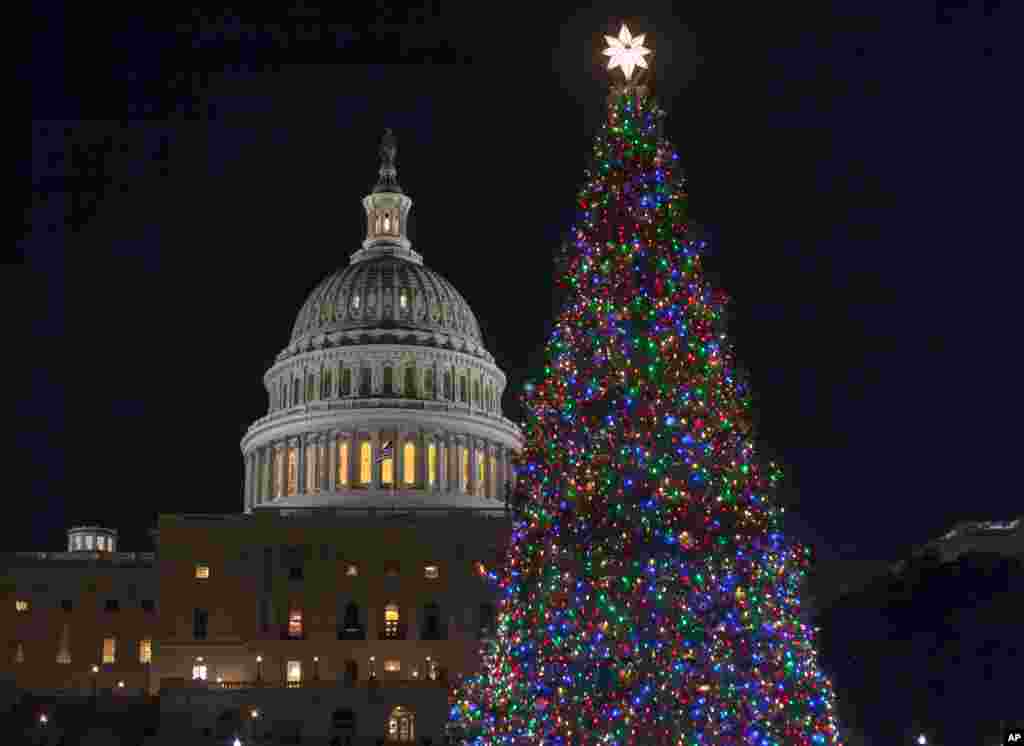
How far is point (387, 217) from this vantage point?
132m

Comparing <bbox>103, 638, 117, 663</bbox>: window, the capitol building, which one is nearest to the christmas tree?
the capitol building

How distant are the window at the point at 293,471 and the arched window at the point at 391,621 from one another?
2042cm

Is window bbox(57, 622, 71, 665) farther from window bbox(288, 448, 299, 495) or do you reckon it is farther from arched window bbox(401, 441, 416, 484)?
arched window bbox(401, 441, 416, 484)

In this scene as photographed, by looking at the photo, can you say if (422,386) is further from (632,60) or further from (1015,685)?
(632,60)

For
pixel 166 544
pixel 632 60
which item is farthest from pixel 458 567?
pixel 632 60

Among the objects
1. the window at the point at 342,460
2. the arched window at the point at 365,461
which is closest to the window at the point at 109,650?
the window at the point at 342,460

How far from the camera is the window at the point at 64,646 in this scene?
108 metres

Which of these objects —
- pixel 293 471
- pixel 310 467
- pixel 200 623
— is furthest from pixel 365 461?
pixel 200 623

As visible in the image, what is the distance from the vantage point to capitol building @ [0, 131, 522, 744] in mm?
81625

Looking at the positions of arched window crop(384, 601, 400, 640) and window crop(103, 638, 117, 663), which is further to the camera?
window crop(103, 638, 117, 663)

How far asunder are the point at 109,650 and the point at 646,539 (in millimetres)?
86636

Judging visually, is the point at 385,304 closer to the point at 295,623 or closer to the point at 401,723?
the point at 295,623

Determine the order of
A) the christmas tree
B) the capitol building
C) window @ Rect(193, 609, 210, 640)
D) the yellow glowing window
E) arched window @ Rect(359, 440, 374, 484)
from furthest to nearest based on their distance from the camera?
the yellow glowing window < arched window @ Rect(359, 440, 374, 484) < window @ Rect(193, 609, 210, 640) < the capitol building < the christmas tree

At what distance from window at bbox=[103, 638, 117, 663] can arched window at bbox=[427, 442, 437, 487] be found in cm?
2436
